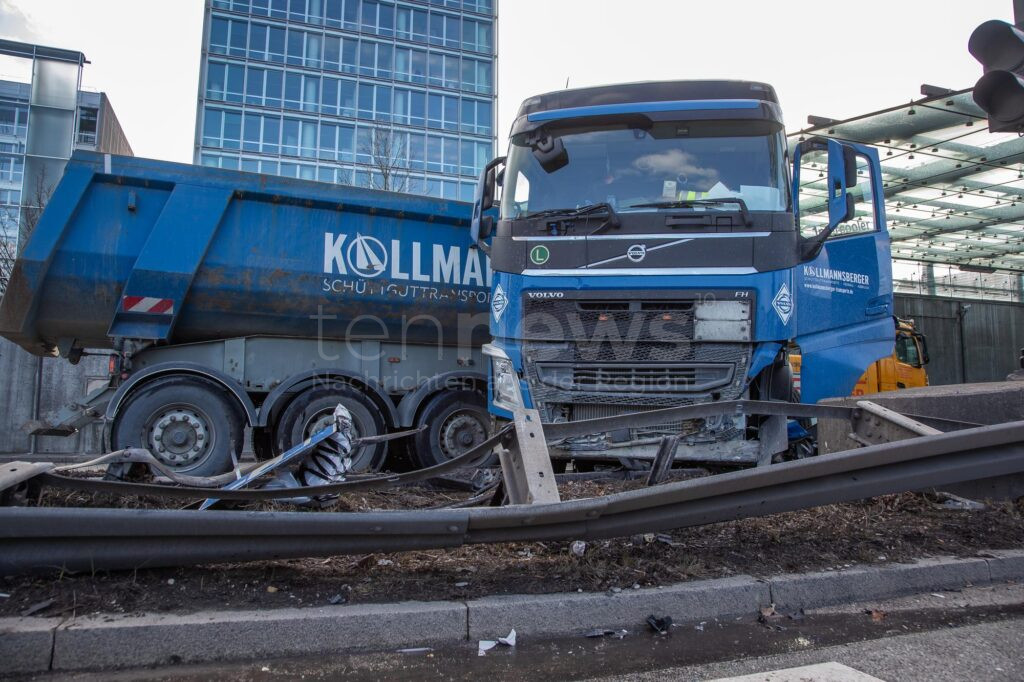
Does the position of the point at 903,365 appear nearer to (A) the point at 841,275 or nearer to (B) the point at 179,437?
(A) the point at 841,275

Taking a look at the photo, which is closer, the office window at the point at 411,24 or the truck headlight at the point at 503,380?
the truck headlight at the point at 503,380

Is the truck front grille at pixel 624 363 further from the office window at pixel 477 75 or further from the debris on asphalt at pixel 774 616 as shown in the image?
the office window at pixel 477 75

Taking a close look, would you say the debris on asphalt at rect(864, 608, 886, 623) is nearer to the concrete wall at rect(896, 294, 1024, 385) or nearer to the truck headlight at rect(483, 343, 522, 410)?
the truck headlight at rect(483, 343, 522, 410)

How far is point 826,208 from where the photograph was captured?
593 cm

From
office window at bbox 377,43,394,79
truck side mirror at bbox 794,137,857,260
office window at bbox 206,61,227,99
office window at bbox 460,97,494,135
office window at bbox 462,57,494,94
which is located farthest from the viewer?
office window at bbox 462,57,494,94

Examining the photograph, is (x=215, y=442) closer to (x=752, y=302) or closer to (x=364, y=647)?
(x=364, y=647)

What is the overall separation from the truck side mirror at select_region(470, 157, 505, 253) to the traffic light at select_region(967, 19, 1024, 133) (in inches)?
147

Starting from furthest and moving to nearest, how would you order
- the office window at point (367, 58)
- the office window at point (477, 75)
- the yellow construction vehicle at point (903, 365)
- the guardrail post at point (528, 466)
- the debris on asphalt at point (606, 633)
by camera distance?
the office window at point (477, 75), the office window at point (367, 58), the yellow construction vehicle at point (903, 365), the guardrail post at point (528, 466), the debris on asphalt at point (606, 633)

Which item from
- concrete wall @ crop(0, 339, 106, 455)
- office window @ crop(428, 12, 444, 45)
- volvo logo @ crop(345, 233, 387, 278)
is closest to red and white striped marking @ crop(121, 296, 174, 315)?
volvo logo @ crop(345, 233, 387, 278)

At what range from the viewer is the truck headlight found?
17.5 feet

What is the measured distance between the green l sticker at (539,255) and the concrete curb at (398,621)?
2.94m

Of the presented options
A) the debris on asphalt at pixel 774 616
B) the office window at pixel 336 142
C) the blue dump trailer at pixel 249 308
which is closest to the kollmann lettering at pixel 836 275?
the debris on asphalt at pixel 774 616

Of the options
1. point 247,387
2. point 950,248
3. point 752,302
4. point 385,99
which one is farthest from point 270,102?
point 752,302

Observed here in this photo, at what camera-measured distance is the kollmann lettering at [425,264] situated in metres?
7.41
